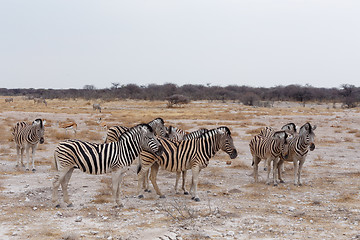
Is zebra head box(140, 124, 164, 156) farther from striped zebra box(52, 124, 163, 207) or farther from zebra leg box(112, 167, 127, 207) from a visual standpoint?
zebra leg box(112, 167, 127, 207)

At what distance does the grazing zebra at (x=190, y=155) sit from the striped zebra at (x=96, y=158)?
63cm

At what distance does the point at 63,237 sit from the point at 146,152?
285cm

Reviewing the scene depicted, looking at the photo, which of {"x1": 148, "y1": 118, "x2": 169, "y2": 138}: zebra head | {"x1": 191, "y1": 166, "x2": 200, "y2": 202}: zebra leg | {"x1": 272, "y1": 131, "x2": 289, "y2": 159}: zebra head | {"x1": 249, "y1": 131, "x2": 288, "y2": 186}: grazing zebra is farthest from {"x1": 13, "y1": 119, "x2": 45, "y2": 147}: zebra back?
{"x1": 272, "y1": 131, "x2": 289, "y2": 159}: zebra head

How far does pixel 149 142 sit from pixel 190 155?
1072 mm

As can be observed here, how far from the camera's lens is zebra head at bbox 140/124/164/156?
764 cm

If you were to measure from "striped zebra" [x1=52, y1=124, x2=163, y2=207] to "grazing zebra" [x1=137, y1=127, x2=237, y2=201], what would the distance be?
63cm

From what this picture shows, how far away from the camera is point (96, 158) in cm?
711

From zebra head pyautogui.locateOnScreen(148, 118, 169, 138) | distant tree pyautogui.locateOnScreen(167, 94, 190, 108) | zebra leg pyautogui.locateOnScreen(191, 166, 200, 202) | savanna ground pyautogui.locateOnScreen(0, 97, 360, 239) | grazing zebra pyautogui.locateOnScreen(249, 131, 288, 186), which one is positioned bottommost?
savanna ground pyautogui.locateOnScreen(0, 97, 360, 239)

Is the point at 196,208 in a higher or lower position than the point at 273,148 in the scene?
lower

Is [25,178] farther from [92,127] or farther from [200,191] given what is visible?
[92,127]

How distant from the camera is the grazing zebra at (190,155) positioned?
7.94m

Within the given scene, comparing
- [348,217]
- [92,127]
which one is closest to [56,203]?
[348,217]

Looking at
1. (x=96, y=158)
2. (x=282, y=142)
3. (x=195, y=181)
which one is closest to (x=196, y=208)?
(x=195, y=181)

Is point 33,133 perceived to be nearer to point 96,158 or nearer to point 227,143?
point 96,158
